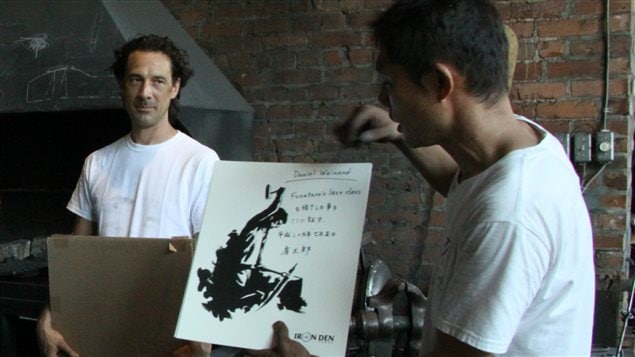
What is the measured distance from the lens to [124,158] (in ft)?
5.86

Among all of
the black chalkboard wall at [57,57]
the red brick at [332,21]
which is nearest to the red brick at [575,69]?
the red brick at [332,21]

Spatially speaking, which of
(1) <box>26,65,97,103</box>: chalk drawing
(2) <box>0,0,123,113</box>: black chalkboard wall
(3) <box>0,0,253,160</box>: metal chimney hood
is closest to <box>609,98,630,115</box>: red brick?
(3) <box>0,0,253,160</box>: metal chimney hood

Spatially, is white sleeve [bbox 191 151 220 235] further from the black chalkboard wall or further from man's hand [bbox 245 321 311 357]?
the black chalkboard wall

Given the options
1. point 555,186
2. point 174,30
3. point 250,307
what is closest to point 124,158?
point 250,307

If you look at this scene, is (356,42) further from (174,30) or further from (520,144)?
(520,144)

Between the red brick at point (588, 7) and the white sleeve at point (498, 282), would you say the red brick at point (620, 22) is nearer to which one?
the red brick at point (588, 7)

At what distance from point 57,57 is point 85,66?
0.15 meters

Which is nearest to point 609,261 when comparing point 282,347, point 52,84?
point 282,347

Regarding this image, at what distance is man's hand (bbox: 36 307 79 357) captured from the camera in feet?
4.83

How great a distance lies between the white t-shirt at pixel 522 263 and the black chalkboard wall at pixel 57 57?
69.9 inches

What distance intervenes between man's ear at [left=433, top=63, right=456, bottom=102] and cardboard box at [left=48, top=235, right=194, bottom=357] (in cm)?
65

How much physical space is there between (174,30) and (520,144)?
2111mm

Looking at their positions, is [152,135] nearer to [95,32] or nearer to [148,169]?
[148,169]

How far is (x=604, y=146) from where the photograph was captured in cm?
230
